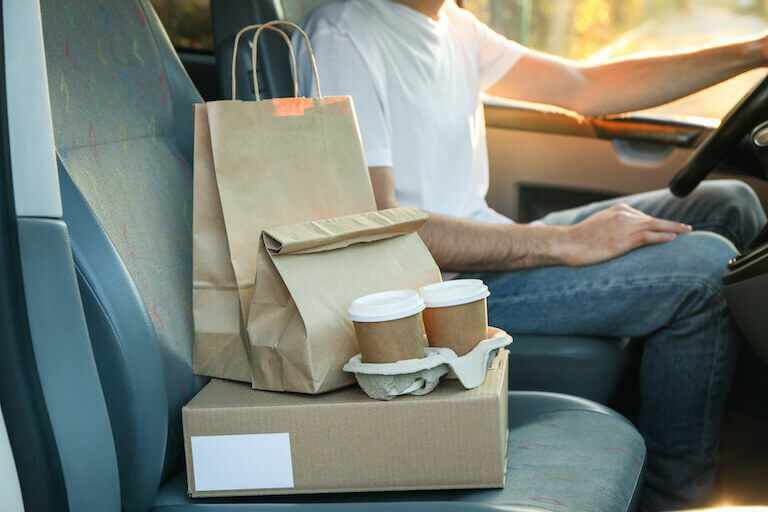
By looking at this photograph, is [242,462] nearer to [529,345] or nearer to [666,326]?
[529,345]

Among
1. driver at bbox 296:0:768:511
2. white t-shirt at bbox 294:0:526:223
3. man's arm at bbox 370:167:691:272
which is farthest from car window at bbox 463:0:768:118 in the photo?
man's arm at bbox 370:167:691:272

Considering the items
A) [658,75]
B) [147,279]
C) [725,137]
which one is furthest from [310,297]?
[658,75]

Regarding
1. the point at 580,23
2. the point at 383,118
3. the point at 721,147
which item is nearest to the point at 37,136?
the point at 383,118

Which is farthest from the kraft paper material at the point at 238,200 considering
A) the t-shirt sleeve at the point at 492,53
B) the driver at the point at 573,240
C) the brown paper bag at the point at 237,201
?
Result: the t-shirt sleeve at the point at 492,53

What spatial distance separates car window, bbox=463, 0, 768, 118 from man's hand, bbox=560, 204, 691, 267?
4.15 meters

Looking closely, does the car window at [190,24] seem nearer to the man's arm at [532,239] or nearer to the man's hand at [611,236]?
the man's arm at [532,239]

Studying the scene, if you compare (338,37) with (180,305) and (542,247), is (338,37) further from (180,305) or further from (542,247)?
(180,305)

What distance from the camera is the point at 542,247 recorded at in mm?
1386

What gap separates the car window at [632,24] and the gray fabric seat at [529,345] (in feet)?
13.9

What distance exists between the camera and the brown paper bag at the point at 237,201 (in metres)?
0.93

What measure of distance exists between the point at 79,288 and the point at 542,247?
0.84 m

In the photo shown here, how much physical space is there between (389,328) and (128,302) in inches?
10.2

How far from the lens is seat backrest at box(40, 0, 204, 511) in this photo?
780 millimetres

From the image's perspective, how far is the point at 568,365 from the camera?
1.31 meters
